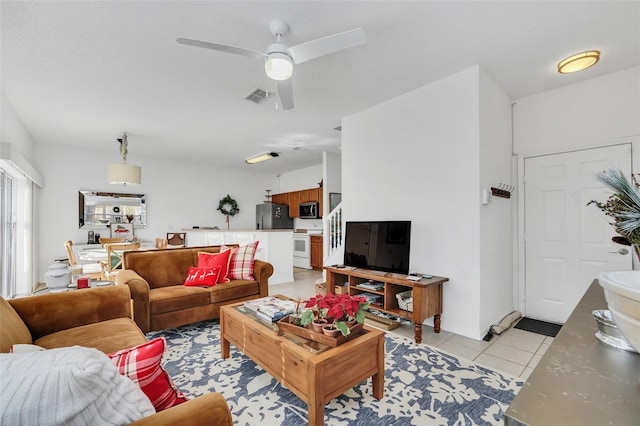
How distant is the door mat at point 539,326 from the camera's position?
2.94 metres

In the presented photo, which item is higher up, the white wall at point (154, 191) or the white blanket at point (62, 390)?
the white wall at point (154, 191)

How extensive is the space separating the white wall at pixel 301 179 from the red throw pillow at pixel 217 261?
4.22 metres

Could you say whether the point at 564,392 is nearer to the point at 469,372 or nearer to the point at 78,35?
the point at 469,372

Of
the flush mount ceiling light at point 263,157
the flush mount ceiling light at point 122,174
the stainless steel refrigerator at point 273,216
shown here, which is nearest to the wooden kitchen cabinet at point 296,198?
the stainless steel refrigerator at point 273,216

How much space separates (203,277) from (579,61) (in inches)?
168

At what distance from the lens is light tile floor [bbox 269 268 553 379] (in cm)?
230

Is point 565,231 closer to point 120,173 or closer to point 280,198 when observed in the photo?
point 120,173

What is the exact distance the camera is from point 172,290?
→ 3.04m

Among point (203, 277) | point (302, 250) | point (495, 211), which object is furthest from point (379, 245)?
point (302, 250)

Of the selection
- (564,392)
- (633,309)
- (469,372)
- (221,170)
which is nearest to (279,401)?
(469,372)

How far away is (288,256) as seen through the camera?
5477 millimetres

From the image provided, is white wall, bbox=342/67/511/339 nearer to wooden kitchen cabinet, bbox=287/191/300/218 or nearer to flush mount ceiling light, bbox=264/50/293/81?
flush mount ceiling light, bbox=264/50/293/81

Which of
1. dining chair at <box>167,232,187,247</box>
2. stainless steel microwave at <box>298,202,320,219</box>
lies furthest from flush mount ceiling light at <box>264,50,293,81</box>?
stainless steel microwave at <box>298,202,320,219</box>

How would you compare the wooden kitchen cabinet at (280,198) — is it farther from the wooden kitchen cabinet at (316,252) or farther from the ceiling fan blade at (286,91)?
the ceiling fan blade at (286,91)
